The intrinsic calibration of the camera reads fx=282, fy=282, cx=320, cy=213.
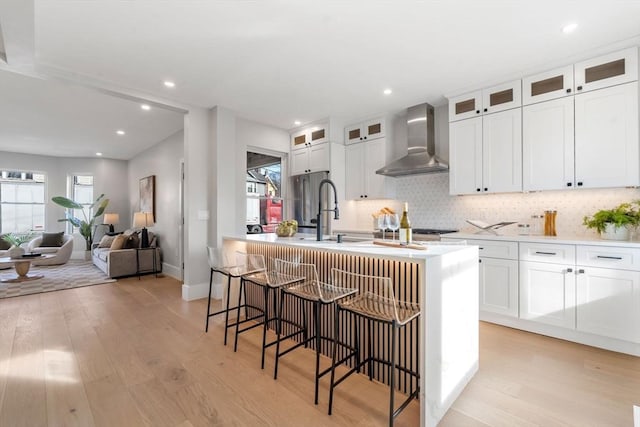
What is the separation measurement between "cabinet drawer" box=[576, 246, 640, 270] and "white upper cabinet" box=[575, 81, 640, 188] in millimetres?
672

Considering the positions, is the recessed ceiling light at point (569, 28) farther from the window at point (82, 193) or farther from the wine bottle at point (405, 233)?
the window at point (82, 193)

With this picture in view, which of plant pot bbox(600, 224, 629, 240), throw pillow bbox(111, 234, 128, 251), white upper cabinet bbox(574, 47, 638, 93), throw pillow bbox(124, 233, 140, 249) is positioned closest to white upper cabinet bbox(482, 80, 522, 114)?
white upper cabinet bbox(574, 47, 638, 93)

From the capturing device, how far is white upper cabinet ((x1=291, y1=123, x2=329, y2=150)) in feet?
15.7

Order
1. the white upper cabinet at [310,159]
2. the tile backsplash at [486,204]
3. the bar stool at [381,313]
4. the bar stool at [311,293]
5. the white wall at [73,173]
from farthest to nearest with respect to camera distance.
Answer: the white wall at [73,173] < the white upper cabinet at [310,159] < the tile backsplash at [486,204] < the bar stool at [311,293] < the bar stool at [381,313]

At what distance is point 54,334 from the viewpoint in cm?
286

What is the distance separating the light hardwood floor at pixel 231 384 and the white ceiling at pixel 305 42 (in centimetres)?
273

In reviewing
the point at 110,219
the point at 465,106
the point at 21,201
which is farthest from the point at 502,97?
the point at 21,201

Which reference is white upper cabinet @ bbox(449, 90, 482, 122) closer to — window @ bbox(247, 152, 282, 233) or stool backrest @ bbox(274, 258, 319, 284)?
stool backrest @ bbox(274, 258, 319, 284)

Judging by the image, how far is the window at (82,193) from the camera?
7930 millimetres

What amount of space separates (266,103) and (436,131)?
254cm

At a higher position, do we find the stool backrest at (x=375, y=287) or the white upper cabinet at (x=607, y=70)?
the white upper cabinet at (x=607, y=70)

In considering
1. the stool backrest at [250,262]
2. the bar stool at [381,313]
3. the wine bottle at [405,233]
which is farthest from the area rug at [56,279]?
the wine bottle at [405,233]

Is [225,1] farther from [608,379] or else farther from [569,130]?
[608,379]

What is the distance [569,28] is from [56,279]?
805 cm
